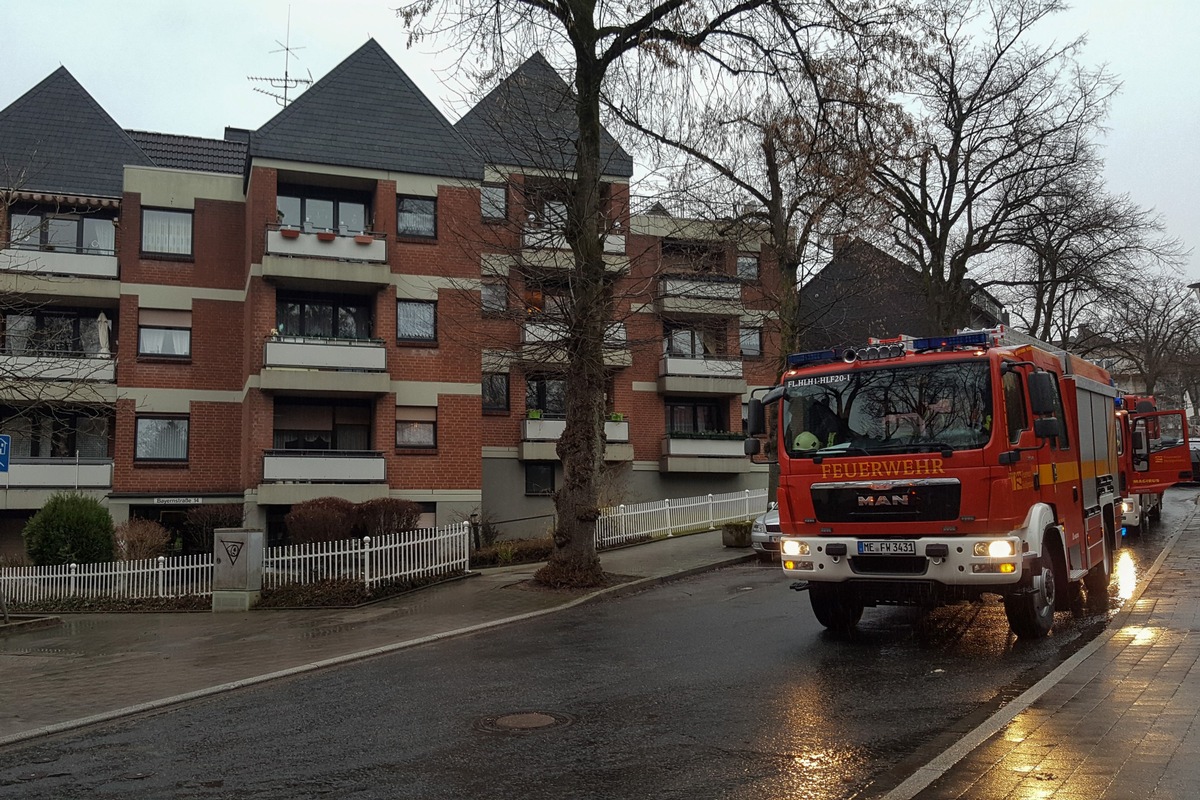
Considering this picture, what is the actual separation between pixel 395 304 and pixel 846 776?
23006 millimetres

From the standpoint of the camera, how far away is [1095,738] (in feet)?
19.1

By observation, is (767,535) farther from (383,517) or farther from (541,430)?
(541,430)

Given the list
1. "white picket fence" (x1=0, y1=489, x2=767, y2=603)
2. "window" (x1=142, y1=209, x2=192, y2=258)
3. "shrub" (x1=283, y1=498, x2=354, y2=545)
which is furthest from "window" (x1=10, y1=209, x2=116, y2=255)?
"shrub" (x1=283, y1=498, x2=354, y2=545)

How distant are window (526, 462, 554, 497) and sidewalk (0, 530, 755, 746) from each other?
12.2 metres

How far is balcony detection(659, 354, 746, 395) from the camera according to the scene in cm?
3341

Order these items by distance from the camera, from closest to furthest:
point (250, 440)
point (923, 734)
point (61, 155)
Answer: point (923, 734), point (250, 440), point (61, 155)

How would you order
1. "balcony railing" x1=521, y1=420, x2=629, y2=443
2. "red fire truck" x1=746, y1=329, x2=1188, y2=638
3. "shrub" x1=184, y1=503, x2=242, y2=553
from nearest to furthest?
1. "red fire truck" x1=746, y1=329, x2=1188, y2=638
2. "shrub" x1=184, y1=503, x2=242, y2=553
3. "balcony railing" x1=521, y1=420, x2=629, y2=443

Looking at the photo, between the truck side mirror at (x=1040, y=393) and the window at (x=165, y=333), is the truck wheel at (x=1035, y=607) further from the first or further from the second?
the window at (x=165, y=333)

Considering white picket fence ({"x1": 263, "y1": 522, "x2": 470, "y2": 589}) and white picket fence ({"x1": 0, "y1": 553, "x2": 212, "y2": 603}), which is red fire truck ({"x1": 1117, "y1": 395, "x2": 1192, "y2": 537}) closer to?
white picket fence ({"x1": 263, "y1": 522, "x2": 470, "y2": 589})

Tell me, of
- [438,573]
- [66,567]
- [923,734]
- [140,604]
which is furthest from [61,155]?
[923,734]

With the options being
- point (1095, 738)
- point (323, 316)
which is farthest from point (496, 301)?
point (323, 316)

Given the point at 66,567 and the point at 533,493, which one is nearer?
the point at 66,567

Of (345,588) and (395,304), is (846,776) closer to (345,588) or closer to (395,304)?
(345,588)

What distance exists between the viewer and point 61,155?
1081 inches
